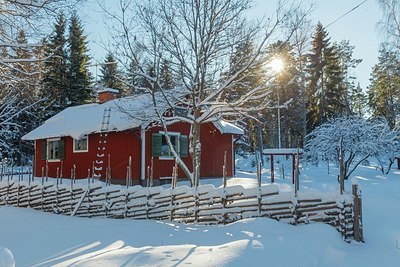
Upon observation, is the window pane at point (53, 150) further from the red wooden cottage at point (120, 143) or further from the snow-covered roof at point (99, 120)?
the snow-covered roof at point (99, 120)

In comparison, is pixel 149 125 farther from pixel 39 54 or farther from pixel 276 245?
pixel 276 245

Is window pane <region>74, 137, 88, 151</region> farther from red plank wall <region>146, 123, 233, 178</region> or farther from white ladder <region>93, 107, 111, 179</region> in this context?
red plank wall <region>146, 123, 233, 178</region>

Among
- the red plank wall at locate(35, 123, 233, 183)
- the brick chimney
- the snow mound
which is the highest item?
the brick chimney

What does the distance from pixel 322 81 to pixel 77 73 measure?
69.7ft

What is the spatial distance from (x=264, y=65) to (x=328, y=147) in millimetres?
9138

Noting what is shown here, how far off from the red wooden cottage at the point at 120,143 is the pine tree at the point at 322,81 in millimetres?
16693

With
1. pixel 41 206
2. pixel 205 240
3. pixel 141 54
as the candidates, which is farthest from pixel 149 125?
pixel 205 240

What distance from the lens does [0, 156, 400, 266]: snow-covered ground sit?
5.14 m

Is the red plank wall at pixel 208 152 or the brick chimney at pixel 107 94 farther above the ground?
the brick chimney at pixel 107 94

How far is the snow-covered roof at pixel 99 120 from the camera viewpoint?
45.0ft

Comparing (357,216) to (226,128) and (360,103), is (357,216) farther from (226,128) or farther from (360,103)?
(360,103)

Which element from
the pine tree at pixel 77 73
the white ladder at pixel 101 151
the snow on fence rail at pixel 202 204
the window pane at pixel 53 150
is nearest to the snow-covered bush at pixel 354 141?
the white ladder at pixel 101 151

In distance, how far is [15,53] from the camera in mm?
9000

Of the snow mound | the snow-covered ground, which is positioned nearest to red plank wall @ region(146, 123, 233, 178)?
the snow-covered ground
